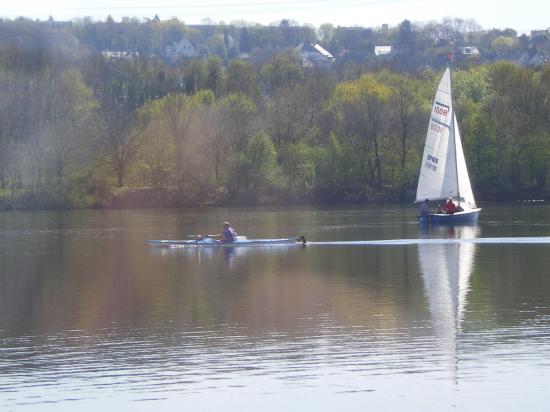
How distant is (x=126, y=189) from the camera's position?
8794cm

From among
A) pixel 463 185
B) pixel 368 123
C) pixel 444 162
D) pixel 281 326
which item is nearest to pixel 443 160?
pixel 444 162

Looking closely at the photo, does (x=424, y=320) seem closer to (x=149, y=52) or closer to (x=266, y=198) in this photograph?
(x=266, y=198)

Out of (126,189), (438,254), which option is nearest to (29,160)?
(126,189)

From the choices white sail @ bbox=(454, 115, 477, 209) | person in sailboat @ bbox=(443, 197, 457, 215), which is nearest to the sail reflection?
person in sailboat @ bbox=(443, 197, 457, 215)

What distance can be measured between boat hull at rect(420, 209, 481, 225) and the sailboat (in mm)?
2953

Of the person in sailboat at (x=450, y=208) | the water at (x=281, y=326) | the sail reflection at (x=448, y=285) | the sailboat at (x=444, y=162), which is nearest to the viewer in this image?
the water at (x=281, y=326)

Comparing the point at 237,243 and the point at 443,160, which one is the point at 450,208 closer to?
the point at 443,160

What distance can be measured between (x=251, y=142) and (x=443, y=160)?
1090 inches

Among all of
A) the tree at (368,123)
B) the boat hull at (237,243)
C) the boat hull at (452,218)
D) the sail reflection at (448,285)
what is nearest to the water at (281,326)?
the sail reflection at (448,285)

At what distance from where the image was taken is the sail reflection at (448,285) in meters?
24.1

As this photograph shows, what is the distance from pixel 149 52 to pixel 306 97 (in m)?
106

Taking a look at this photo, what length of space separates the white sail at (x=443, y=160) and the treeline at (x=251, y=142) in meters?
25.1

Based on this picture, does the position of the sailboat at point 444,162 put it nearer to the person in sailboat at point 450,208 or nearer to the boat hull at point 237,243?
the person in sailboat at point 450,208

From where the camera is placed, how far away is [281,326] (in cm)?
2661
